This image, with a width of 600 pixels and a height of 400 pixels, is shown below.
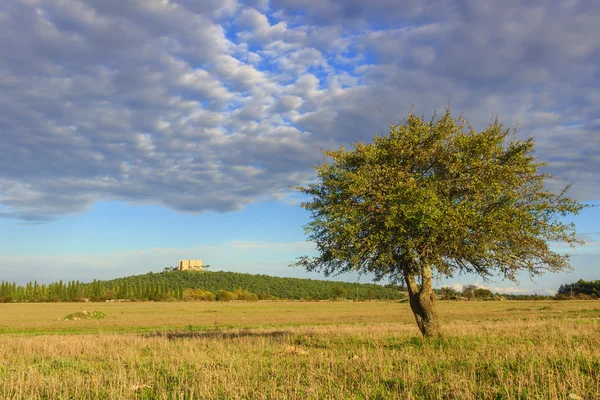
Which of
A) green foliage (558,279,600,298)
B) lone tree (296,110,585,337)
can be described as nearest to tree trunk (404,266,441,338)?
lone tree (296,110,585,337)

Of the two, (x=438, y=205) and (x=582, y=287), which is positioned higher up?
(x=438, y=205)

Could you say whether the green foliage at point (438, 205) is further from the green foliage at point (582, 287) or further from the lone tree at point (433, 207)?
the green foliage at point (582, 287)

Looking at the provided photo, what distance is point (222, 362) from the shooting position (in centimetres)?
1561

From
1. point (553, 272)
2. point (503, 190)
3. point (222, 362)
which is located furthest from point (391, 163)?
point (222, 362)

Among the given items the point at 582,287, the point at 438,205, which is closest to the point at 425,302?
the point at 438,205

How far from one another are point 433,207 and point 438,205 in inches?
53.2

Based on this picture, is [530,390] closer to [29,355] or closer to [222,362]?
[222,362]

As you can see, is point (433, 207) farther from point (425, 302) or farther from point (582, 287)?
point (582, 287)

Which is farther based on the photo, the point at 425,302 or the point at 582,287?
the point at 582,287

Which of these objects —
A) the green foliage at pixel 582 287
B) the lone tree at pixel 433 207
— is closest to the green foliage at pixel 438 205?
the lone tree at pixel 433 207

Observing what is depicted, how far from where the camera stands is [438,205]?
20.7 m

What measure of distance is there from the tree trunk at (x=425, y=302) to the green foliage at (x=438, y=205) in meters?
0.23

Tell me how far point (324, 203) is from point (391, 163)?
4.10 meters

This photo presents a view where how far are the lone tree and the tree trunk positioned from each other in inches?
2.1
